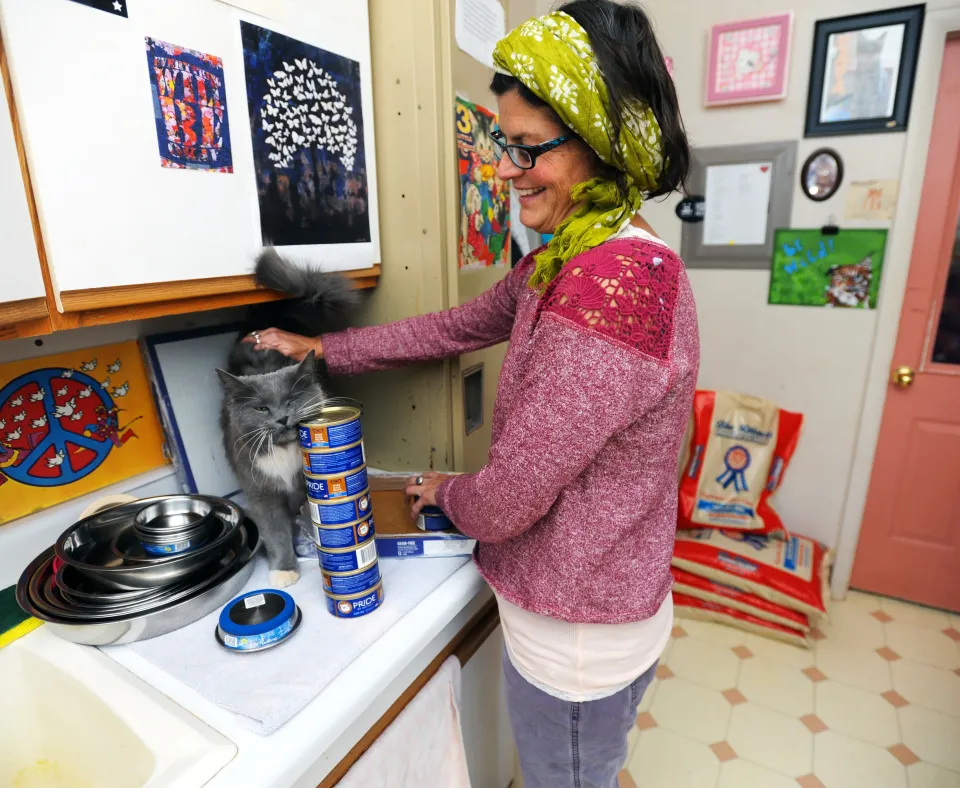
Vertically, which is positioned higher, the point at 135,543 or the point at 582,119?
the point at 582,119

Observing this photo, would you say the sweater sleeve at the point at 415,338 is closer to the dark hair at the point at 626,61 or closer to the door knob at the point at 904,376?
the dark hair at the point at 626,61

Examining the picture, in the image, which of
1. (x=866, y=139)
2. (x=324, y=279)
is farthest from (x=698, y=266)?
(x=324, y=279)

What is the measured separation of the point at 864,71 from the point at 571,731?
2217mm

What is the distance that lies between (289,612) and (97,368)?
22.4 inches

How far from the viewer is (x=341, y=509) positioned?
78cm

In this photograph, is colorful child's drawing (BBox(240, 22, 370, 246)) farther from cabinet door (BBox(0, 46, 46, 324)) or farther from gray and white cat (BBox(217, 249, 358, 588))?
cabinet door (BBox(0, 46, 46, 324))

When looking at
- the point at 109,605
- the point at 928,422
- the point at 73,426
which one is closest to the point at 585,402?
the point at 109,605

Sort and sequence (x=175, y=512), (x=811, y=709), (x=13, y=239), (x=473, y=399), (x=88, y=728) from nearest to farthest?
1. (x=13, y=239)
2. (x=88, y=728)
3. (x=175, y=512)
4. (x=473, y=399)
5. (x=811, y=709)

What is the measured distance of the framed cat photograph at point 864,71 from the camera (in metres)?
1.86

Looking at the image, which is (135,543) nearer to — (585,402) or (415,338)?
→ (415,338)

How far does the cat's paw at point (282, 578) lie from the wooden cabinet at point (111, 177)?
0.43m

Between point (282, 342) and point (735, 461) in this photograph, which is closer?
point (282, 342)

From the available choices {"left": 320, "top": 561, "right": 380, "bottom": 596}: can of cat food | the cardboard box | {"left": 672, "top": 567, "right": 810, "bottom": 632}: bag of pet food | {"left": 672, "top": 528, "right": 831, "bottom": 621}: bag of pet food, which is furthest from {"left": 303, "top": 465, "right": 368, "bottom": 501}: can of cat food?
{"left": 672, "top": 567, "right": 810, "bottom": 632}: bag of pet food

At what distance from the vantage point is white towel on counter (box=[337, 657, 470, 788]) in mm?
807
